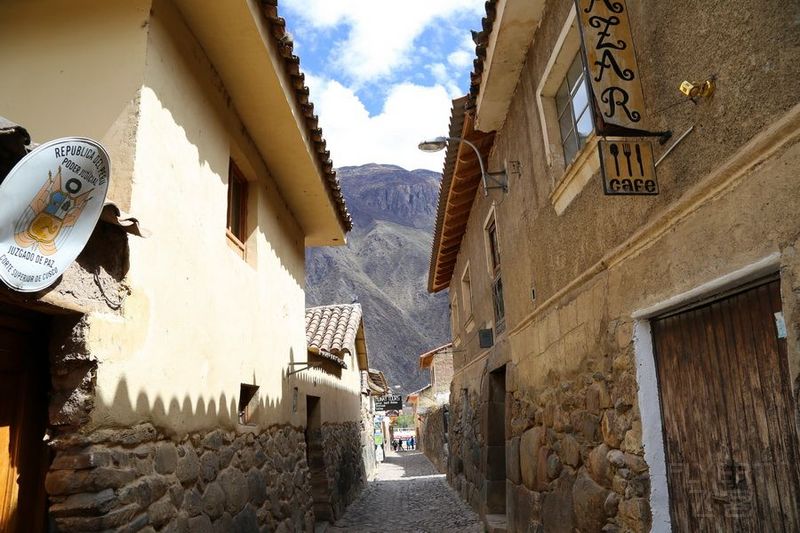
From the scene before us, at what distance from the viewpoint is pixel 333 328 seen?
12.1 metres

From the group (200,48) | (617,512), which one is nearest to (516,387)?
(617,512)

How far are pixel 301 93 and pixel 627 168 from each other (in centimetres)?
339

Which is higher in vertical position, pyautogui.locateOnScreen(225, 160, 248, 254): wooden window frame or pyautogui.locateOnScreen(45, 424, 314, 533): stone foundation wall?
pyautogui.locateOnScreen(225, 160, 248, 254): wooden window frame

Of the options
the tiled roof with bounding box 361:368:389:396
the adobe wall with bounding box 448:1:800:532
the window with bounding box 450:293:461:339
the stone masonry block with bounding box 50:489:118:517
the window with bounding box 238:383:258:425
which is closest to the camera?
the adobe wall with bounding box 448:1:800:532

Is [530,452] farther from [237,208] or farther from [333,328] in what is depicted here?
[333,328]

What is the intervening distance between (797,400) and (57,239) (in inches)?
120

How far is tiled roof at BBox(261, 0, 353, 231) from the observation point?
4434 mm

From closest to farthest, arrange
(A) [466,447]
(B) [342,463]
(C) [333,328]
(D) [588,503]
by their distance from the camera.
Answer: (D) [588,503] → (A) [466,447] → (B) [342,463] → (C) [333,328]

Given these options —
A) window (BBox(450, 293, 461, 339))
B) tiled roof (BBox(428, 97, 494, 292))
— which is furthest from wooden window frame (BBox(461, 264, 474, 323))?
window (BBox(450, 293, 461, 339))

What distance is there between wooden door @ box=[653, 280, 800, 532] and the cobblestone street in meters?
5.41

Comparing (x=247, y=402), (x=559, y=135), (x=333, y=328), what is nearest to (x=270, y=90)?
(x=559, y=135)

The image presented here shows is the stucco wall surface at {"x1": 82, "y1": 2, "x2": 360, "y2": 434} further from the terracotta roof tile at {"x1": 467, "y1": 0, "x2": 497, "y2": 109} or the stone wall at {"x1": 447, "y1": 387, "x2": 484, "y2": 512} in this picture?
the stone wall at {"x1": 447, "y1": 387, "x2": 484, "y2": 512}

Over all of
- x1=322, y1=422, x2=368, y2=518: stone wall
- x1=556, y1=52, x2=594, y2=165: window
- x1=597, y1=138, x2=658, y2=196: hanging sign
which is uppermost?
x1=556, y1=52, x2=594, y2=165: window

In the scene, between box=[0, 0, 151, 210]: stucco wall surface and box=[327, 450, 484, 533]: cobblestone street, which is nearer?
box=[0, 0, 151, 210]: stucco wall surface
